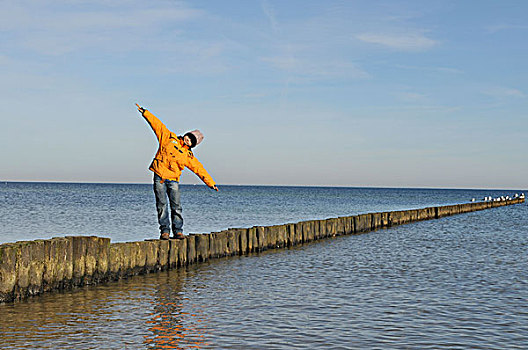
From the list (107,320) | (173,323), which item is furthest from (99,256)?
(173,323)

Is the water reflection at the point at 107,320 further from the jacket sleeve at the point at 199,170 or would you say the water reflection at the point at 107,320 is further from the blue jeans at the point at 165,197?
the jacket sleeve at the point at 199,170

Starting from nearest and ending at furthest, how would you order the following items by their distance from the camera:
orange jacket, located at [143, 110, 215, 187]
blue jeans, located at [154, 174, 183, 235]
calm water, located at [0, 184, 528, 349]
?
1. calm water, located at [0, 184, 528, 349]
2. orange jacket, located at [143, 110, 215, 187]
3. blue jeans, located at [154, 174, 183, 235]

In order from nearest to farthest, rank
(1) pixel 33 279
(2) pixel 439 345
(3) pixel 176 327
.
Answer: (2) pixel 439 345 < (3) pixel 176 327 < (1) pixel 33 279

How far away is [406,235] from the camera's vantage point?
28078 mm

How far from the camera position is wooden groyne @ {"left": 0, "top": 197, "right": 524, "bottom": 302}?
9883mm

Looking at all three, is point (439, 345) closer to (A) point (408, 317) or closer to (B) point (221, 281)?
(A) point (408, 317)

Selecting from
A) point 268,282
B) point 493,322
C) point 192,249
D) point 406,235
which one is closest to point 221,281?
point 268,282

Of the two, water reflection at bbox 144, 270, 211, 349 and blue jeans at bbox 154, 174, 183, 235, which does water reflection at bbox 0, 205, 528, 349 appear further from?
blue jeans at bbox 154, 174, 183, 235

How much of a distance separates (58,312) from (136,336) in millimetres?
1936

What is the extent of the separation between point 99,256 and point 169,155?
286cm

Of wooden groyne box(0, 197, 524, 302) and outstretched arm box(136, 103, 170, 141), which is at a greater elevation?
outstretched arm box(136, 103, 170, 141)

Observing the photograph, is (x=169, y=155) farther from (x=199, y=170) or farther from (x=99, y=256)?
(x=99, y=256)

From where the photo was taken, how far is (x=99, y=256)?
11.9 m

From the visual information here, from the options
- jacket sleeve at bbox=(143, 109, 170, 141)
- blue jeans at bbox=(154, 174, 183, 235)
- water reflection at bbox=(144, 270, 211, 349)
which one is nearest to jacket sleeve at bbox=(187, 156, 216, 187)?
blue jeans at bbox=(154, 174, 183, 235)
